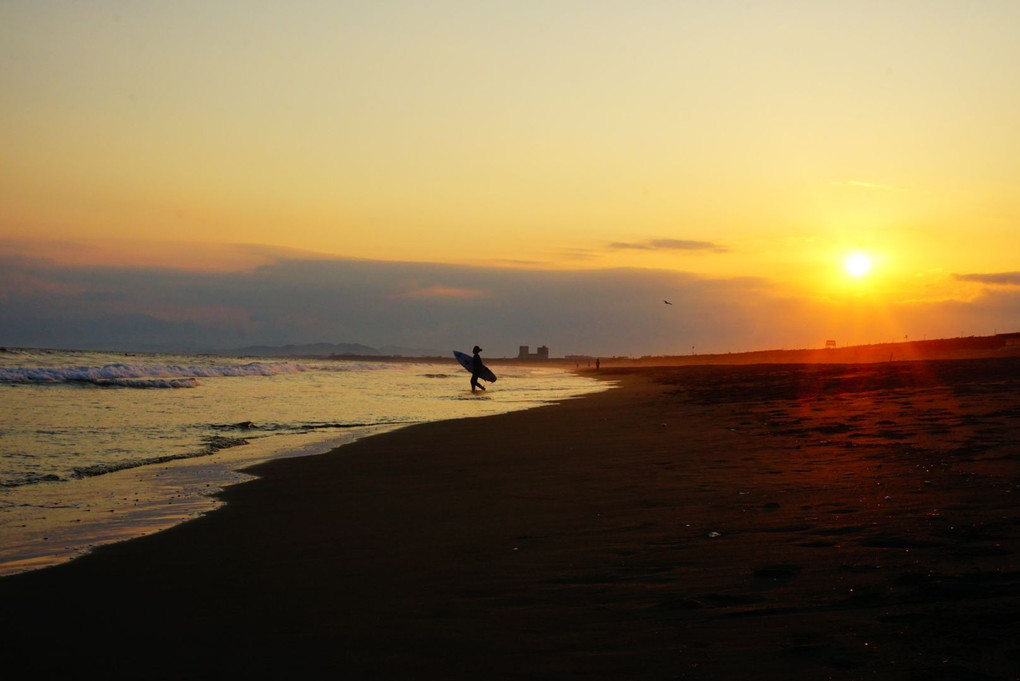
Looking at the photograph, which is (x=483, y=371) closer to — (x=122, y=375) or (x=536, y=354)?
(x=122, y=375)

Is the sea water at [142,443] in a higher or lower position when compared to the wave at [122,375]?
lower

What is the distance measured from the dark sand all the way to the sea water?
28.6 inches

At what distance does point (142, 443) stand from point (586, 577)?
11724 mm

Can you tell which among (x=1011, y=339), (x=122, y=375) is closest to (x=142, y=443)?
(x=122, y=375)

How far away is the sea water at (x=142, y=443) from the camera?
8453mm

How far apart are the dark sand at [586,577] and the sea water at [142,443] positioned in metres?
0.73

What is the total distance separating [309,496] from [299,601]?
4.50m

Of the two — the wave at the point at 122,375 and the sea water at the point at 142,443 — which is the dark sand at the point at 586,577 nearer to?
the sea water at the point at 142,443

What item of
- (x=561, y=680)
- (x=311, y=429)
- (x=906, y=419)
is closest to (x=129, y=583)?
(x=561, y=680)

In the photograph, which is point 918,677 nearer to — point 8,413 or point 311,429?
point 311,429

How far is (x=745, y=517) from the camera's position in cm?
701

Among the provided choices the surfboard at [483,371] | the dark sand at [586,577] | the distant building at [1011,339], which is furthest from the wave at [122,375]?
the distant building at [1011,339]

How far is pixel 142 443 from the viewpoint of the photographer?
1511 cm

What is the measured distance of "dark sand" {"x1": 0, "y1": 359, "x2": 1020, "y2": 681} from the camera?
4145 millimetres
